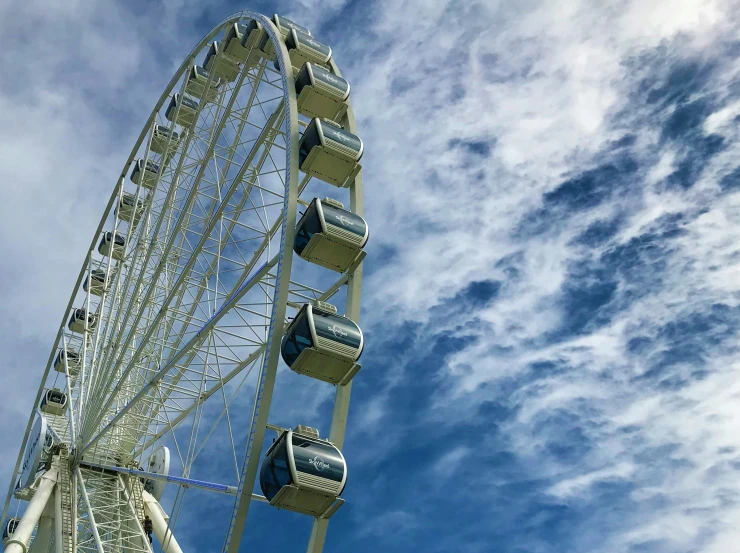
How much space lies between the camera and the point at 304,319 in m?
13.4

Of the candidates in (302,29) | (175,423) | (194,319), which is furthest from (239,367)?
(302,29)

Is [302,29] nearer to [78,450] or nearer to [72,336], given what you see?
[78,450]

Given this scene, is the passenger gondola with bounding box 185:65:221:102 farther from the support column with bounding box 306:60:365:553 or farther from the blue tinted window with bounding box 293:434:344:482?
the blue tinted window with bounding box 293:434:344:482

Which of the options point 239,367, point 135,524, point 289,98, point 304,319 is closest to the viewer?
point 304,319

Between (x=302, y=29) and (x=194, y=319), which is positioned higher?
(x=302, y=29)

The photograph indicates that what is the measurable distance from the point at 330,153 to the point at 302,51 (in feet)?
13.8

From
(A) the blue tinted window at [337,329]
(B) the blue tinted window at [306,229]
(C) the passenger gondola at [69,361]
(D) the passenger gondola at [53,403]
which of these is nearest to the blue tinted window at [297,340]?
(A) the blue tinted window at [337,329]

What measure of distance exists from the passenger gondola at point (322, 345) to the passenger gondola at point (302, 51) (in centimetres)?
769

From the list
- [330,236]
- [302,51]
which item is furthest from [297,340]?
[302,51]

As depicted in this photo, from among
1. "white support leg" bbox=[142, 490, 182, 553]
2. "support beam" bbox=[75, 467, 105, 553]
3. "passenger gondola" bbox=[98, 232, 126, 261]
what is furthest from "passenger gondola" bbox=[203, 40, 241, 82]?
"white support leg" bbox=[142, 490, 182, 553]

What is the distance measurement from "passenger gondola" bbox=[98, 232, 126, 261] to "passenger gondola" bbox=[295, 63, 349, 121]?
12663mm

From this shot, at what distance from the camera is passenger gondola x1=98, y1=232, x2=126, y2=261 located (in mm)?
27756

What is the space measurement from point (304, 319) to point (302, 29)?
34.0 feet

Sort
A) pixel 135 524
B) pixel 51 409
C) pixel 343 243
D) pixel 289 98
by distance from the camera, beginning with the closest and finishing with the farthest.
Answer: pixel 343 243 → pixel 289 98 → pixel 135 524 → pixel 51 409
